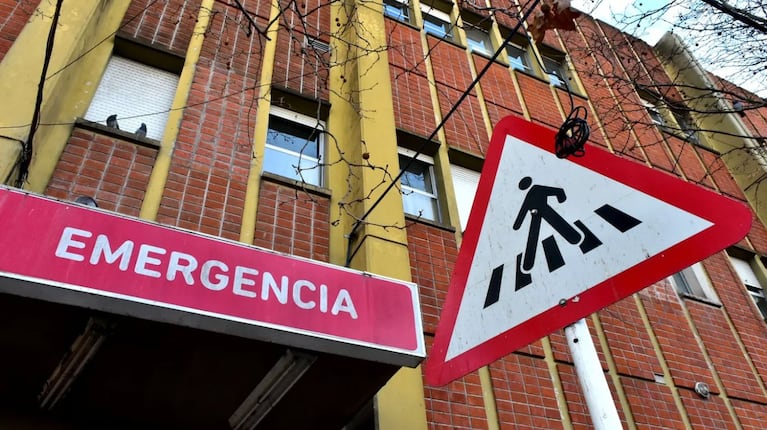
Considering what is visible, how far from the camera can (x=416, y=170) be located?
23.2 feet

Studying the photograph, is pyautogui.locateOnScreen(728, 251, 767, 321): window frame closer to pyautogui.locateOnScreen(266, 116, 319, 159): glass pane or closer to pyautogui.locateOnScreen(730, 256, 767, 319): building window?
pyautogui.locateOnScreen(730, 256, 767, 319): building window

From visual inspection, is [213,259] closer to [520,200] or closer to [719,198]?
[520,200]

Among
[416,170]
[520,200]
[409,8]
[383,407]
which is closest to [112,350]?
[383,407]

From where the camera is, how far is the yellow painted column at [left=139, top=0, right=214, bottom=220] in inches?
183

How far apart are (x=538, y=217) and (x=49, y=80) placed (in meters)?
4.29

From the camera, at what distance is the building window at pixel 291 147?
233 inches

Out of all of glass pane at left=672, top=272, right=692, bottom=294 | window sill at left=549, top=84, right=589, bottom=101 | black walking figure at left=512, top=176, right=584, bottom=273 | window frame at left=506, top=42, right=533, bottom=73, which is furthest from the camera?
window frame at left=506, top=42, right=533, bottom=73

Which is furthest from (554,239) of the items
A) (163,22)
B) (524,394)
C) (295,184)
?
(163,22)

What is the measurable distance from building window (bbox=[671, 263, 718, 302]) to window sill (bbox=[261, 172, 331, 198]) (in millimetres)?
5359

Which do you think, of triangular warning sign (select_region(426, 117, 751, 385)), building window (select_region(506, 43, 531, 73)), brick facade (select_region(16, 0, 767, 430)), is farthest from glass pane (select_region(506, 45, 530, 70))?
triangular warning sign (select_region(426, 117, 751, 385))

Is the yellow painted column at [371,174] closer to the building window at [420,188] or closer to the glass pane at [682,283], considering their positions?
the building window at [420,188]

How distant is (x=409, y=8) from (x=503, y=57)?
2020 millimetres

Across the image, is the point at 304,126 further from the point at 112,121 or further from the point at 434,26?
the point at 434,26

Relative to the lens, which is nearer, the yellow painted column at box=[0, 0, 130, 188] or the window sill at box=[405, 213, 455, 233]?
the yellow painted column at box=[0, 0, 130, 188]
